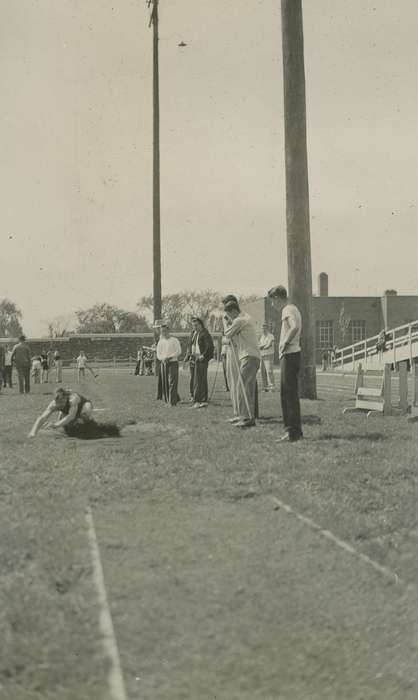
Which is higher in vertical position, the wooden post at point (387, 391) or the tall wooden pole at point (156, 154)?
the tall wooden pole at point (156, 154)

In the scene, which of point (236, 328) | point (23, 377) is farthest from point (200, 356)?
point (23, 377)

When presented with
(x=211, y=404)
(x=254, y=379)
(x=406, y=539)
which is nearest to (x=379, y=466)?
(x=406, y=539)

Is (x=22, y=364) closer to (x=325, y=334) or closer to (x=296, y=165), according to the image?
(x=296, y=165)

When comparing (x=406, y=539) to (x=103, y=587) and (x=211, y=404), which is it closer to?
(x=103, y=587)

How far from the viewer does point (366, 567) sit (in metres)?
4.27

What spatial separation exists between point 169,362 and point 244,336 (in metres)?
5.02

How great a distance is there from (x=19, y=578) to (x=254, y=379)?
695 centimetres

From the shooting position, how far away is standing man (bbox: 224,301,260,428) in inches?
422

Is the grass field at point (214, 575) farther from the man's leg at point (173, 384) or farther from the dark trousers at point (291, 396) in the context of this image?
the man's leg at point (173, 384)

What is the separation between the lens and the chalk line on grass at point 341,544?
4129 mm

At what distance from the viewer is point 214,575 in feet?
13.6

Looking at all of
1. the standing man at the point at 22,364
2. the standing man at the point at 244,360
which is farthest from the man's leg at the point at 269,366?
the standing man at the point at 244,360

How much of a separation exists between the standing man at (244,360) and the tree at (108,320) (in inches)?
3671

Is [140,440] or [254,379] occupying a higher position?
[254,379]
